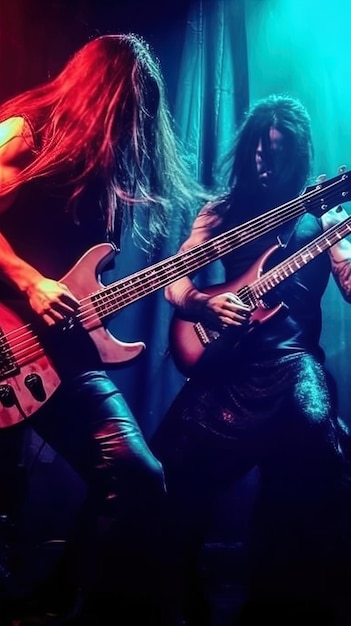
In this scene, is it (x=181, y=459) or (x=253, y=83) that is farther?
(x=253, y=83)

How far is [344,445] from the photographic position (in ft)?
7.46

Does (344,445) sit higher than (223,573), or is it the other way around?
(344,445)

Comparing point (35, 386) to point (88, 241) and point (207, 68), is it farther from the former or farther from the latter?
point (207, 68)

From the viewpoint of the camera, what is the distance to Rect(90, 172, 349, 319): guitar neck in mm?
2340

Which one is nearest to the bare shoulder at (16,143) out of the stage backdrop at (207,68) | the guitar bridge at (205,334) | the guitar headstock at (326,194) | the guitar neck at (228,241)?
the stage backdrop at (207,68)

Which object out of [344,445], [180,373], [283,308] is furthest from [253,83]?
[344,445]

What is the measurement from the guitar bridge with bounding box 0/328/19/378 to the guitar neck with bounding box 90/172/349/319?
0.41 metres

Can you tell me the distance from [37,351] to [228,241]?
2.47ft

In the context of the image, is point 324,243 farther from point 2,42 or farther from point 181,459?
point 2,42

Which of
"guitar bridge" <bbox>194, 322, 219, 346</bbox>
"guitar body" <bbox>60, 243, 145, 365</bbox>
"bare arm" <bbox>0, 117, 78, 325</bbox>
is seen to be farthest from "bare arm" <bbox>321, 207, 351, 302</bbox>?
"bare arm" <bbox>0, 117, 78, 325</bbox>

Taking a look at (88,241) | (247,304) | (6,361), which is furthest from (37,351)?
(247,304)

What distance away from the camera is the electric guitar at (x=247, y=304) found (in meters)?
2.31

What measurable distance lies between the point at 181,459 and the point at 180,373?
0.30 metres

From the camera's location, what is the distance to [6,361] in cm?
224
